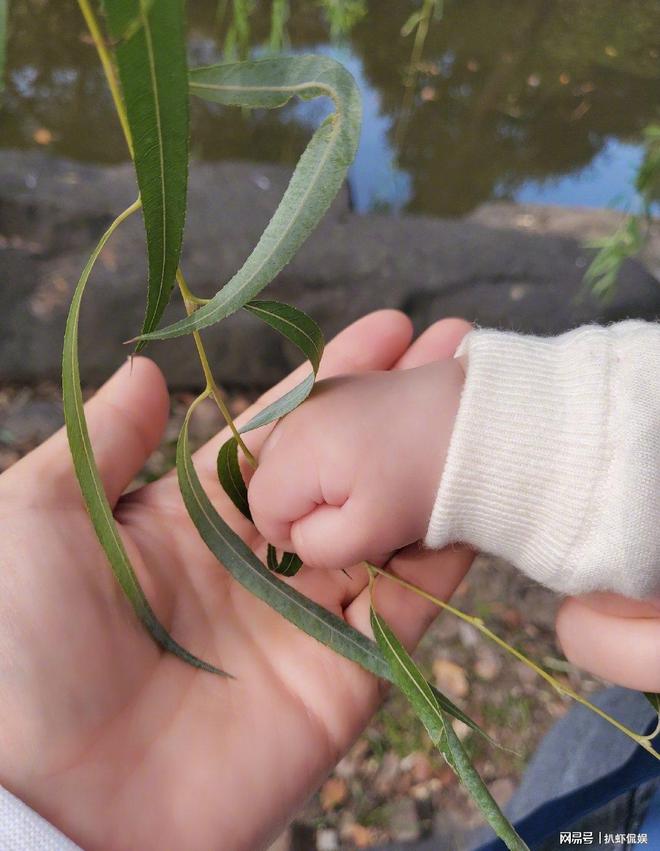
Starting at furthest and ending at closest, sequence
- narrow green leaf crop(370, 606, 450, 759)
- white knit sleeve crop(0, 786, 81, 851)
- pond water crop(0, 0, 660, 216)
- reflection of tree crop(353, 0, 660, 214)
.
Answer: reflection of tree crop(353, 0, 660, 214) < pond water crop(0, 0, 660, 216) < narrow green leaf crop(370, 606, 450, 759) < white knit sleeve crop(0, 786, 81, 851)

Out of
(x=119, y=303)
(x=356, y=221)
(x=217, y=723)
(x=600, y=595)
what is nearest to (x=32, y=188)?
(x=119, y=303)

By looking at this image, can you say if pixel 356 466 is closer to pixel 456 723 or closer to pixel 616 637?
pixel 616 637

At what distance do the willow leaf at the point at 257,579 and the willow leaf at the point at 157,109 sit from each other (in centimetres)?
27

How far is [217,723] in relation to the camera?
0.79m

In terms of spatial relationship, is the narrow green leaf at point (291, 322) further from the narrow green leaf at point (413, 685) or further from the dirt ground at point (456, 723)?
the dirt ground at point (456, 723)

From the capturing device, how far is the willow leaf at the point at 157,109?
1.31 feet

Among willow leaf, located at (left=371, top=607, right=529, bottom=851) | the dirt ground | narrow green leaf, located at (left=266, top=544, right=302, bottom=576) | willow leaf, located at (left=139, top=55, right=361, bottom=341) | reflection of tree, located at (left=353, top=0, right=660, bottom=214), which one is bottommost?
the dirt ground

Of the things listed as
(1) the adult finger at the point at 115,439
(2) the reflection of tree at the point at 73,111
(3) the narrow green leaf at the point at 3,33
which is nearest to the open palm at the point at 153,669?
(1) the adult finger at the point at 115,439

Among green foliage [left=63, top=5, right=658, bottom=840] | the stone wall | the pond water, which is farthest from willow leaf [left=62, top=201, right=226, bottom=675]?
the pond water

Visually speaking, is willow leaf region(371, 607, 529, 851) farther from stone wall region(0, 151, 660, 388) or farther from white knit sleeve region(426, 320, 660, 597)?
stone wall region(0, 151, 660, 388)

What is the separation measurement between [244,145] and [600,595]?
2.56 meters

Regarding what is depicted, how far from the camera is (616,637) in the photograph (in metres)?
0.87

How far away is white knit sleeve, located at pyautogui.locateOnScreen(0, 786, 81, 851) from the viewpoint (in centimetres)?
60

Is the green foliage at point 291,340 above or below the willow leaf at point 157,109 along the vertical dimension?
below
